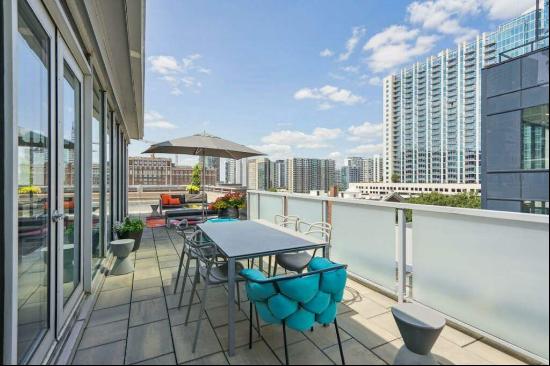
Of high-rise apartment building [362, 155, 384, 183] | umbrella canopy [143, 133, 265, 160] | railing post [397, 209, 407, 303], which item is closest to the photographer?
railing post [397, 209, 407, 303]

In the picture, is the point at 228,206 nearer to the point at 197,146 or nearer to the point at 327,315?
the point at 197,146

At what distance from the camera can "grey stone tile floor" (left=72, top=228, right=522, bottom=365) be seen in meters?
1.73

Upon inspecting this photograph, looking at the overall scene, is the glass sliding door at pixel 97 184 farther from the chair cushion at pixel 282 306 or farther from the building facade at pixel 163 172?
the building facade at pixel 163 172

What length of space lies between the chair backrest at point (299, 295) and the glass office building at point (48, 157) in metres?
1.26

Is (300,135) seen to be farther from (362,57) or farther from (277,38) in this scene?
(277,38)

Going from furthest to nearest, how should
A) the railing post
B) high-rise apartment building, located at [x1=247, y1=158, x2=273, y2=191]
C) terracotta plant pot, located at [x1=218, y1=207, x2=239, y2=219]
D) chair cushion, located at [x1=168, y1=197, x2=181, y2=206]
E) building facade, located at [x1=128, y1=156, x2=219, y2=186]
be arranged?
1. high-rise apartment building, located at [x1=247, y1=158, x2=273, y2=191]
2. building facade, located at [x1=128, y1=156, x2=219, y2=186]
3. chair cushion, located at [x1=168, y1=197, x2=181, y2=206]
4. terracotta plant pot, located at [x1=218, y1=207, x2=239, y2=219]
5. the railing post

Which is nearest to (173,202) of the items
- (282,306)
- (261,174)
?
(282,306)

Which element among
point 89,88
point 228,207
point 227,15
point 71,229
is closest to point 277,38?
point 227,15

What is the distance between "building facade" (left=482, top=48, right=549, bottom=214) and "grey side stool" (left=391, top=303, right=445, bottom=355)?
99 centimetres

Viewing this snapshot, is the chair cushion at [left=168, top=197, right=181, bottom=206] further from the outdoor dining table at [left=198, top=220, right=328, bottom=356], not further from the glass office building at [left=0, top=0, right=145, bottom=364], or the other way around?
the outdoor dining table at [left=198, top=220, right=328, bottom=356]

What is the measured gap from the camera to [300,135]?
29562 millimetres

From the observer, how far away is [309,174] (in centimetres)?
4925

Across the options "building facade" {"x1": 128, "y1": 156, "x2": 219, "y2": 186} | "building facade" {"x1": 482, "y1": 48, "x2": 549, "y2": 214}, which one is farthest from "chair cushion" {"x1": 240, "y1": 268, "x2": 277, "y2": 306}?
"building facade" {"x1": 128, "y1": 156, "x2": 219, "y2": 186}

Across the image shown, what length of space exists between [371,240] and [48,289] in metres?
2.92
